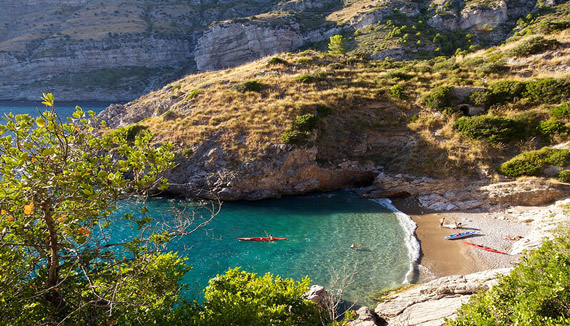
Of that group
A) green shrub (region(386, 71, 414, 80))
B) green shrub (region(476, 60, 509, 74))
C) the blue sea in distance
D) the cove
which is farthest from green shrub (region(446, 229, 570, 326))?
green shrub (region(476, 60, 509, 74))

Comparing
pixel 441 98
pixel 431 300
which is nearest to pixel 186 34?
pixel 441 98

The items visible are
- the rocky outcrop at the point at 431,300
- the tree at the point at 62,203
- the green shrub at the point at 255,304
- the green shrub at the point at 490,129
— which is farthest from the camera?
the green shrub at the point at 490,129

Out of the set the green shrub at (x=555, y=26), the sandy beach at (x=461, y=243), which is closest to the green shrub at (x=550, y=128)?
the sandy beach at (x=461, y=243)

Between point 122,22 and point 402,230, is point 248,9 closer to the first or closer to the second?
point 122,22

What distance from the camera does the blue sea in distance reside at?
18.1 m

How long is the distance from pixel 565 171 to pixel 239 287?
2835 centimetres

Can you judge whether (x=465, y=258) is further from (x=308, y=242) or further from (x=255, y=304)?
(x=255, y=304)

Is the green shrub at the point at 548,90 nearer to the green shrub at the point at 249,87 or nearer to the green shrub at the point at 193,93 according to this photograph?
the green shrub at the point at 249,87

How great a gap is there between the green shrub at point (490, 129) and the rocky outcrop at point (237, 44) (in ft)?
238

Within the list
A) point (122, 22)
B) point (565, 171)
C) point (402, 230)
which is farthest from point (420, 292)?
point (122, 22)

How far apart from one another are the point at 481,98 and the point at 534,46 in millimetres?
11985

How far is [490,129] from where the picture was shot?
2850 cm

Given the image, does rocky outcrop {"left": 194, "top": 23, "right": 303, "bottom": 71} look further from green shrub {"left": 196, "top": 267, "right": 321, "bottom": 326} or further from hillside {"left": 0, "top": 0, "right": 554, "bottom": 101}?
green shrub {"left": 196, "top": 267, "right": 321, "bottom": 326}

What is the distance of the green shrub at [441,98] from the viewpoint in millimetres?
32844
